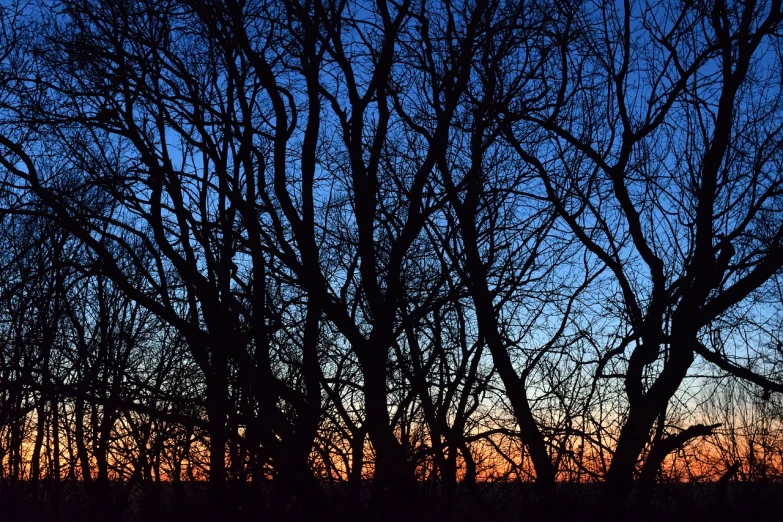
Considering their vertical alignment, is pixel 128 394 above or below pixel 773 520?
above

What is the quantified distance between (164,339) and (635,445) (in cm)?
438

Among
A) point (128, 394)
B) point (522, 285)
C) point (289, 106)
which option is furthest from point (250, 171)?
point (522, 285)

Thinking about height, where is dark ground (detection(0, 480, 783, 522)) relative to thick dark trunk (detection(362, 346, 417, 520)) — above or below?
below

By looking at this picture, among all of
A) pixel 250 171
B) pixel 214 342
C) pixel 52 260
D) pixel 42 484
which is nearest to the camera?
pixel 214 342

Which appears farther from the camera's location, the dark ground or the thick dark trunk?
the dark ground

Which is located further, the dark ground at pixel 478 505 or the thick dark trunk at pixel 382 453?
the dark ground at pixel 478 505

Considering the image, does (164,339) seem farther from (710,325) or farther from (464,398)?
(710,325)

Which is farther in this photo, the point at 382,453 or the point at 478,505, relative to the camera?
the point at 478,505

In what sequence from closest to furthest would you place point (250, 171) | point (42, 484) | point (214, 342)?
point (214, 342) < point (250, 171) < point (42, 484)

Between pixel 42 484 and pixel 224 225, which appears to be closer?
pixel 224 225

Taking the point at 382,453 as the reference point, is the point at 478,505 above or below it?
below

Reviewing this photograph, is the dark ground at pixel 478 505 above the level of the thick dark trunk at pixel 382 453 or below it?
below

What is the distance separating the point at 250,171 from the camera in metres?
6.83

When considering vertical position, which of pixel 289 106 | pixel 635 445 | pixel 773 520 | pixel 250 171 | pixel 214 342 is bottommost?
pixel 773 520
